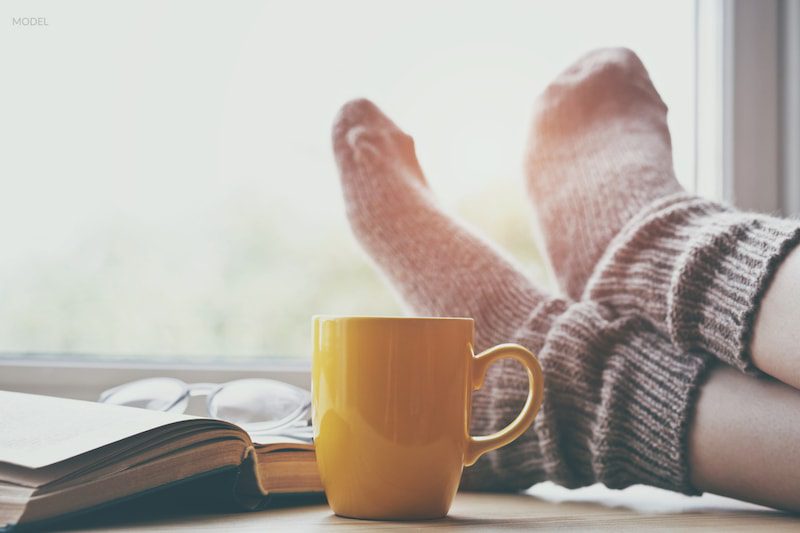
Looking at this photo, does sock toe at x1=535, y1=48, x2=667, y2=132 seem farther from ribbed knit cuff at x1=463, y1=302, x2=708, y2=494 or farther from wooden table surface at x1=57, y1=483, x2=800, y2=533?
wooden table surface at x1=57, y1=483, x2=800, y2=533

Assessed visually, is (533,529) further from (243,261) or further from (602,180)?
(243,261)

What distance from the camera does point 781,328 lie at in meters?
0.51

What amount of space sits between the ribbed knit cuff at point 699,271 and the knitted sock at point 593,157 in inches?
6.0

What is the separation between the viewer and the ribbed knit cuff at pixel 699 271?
1.74ft

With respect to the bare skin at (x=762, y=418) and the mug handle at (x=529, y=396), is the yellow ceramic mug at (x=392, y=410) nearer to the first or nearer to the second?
the mug handle at (x=529, y=396)

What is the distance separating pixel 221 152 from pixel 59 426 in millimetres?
569

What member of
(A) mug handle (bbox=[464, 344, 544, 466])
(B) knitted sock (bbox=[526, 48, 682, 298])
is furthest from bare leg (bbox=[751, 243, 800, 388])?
(B) knitted sock (bbox=[526, 48, 682, 298])

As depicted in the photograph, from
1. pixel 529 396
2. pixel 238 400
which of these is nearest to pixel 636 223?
pixel 529 396

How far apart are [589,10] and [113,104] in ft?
2.02

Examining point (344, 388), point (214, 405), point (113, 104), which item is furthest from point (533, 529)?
point (113, 104)

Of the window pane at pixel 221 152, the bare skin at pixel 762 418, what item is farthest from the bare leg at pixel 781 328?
the window pane at pixel 221 152

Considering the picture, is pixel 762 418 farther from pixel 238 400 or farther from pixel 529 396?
pixel 238 400

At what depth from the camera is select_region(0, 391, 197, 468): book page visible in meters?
0.41

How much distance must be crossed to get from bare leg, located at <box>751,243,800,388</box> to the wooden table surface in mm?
94
